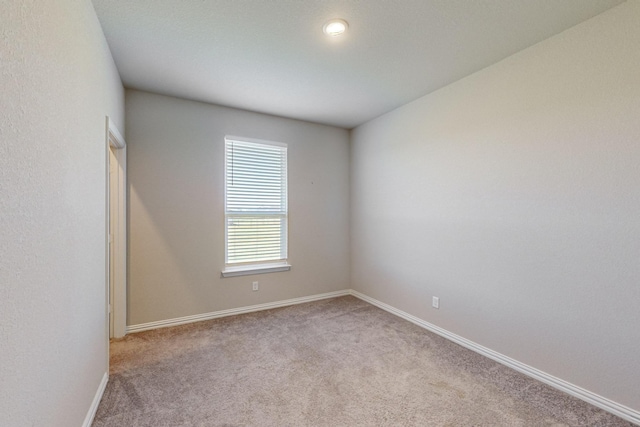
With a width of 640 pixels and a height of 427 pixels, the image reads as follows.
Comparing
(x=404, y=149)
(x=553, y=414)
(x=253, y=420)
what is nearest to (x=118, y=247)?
(x=253, y=420)

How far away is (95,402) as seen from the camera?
1909mm

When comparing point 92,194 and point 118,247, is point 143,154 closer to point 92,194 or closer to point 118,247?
point 118,247

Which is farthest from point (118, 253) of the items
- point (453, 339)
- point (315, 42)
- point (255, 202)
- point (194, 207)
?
point (453, 339)

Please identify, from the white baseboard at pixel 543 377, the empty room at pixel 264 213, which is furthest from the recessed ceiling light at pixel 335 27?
the white baseboard at pixel 543 377

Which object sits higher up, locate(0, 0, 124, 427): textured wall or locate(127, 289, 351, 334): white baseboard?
locate(0, 0, 124, 427): textured wall

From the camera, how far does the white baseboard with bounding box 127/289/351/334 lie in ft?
10.4

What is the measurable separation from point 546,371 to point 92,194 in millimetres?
3562

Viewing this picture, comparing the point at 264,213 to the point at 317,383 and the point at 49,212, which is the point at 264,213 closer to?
the point at 317,383

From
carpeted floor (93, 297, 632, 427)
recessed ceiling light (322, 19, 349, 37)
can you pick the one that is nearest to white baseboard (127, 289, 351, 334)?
carpeted floor (93, 297, 632, 427)

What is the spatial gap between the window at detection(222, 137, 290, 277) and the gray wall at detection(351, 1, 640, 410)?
173cm

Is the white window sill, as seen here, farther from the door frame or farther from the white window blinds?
the door frame

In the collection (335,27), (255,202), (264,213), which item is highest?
(335,27)

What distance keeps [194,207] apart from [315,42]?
7.44 feet

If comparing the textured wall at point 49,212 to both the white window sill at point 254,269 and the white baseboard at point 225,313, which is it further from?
the white window sill at point 254,269
